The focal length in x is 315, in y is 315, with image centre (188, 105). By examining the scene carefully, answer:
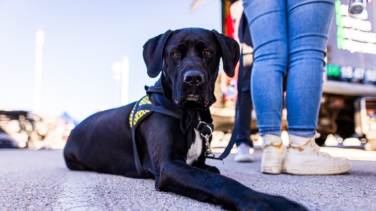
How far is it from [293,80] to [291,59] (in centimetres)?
15

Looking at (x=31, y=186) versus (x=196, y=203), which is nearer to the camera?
(x=196, y=203)

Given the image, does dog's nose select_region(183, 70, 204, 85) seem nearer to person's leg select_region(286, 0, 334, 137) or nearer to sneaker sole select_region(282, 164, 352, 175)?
person's leg select_region(286, 0, 334, 137)

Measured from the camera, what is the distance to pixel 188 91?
5.51 ft

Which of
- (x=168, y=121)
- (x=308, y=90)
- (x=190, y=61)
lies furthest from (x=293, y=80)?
(x=168, y=121)

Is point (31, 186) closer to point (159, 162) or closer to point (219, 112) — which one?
point (159, 162)

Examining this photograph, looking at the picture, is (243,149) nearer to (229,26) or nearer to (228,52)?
(228,52)

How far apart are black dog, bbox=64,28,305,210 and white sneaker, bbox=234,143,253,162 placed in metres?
1.23

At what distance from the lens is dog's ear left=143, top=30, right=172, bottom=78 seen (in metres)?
1.92

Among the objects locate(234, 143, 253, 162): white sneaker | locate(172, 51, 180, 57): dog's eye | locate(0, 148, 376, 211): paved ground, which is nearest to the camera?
locate(0, 148, 376, 211): paved ground

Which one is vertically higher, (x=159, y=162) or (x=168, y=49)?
(x=168, y=49)

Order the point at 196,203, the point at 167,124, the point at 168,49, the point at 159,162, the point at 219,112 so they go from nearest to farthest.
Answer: the point at 196,203, the point at 159,162, the point at 167,124, the point at 168,49, the point at 219,112

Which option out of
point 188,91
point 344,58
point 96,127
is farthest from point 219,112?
point 188,91

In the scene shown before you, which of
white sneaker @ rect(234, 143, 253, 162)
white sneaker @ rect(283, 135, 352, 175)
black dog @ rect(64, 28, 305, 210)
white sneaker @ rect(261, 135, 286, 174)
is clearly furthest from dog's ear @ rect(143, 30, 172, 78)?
white sneaker @ rect(234, 143, 253, 162)

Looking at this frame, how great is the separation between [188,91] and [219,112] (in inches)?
233
